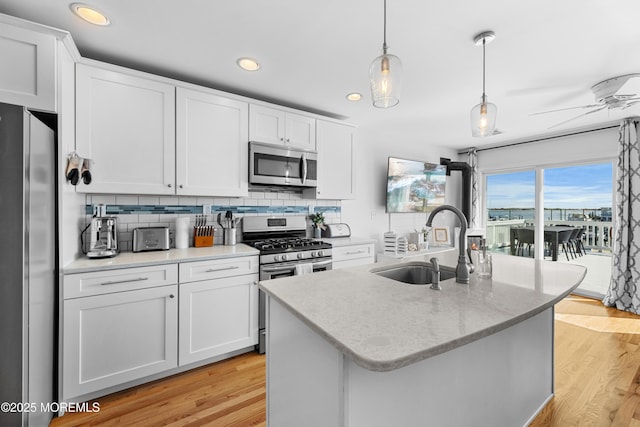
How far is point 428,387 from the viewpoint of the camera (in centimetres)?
104

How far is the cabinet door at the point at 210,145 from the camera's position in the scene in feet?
7.68

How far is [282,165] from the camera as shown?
2.86 meters

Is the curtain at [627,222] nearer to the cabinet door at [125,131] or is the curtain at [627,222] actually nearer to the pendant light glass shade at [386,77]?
the pendant light glass shade at [386,77]

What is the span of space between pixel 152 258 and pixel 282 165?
1434 millimetres

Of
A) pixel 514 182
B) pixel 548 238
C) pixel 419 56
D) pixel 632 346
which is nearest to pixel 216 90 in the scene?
pixel 419 56

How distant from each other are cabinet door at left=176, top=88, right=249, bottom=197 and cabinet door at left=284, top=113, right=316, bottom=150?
0.45m

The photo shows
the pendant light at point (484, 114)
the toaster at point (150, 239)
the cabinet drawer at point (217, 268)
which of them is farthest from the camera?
the toaster at point (150, 239)

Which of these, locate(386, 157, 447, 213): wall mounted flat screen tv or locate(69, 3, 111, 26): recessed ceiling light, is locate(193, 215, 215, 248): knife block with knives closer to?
locate(69, 3, 111, 26): recessed ceiling light

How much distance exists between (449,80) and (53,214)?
10.1ft

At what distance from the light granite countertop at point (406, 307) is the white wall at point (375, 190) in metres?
2.37

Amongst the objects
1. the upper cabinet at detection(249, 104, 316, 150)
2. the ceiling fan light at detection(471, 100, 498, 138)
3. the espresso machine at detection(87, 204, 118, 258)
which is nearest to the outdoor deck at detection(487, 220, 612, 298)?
the ceiling fan light at detection(471, 100, 498, 138)

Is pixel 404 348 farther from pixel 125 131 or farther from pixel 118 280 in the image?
pixel 125 131

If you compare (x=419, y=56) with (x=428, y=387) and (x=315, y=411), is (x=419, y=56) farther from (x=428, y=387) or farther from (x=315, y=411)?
(x=315, y=411)

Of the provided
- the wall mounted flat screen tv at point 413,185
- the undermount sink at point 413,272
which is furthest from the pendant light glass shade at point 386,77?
the wall mounted flat screen tv at point 413,185
